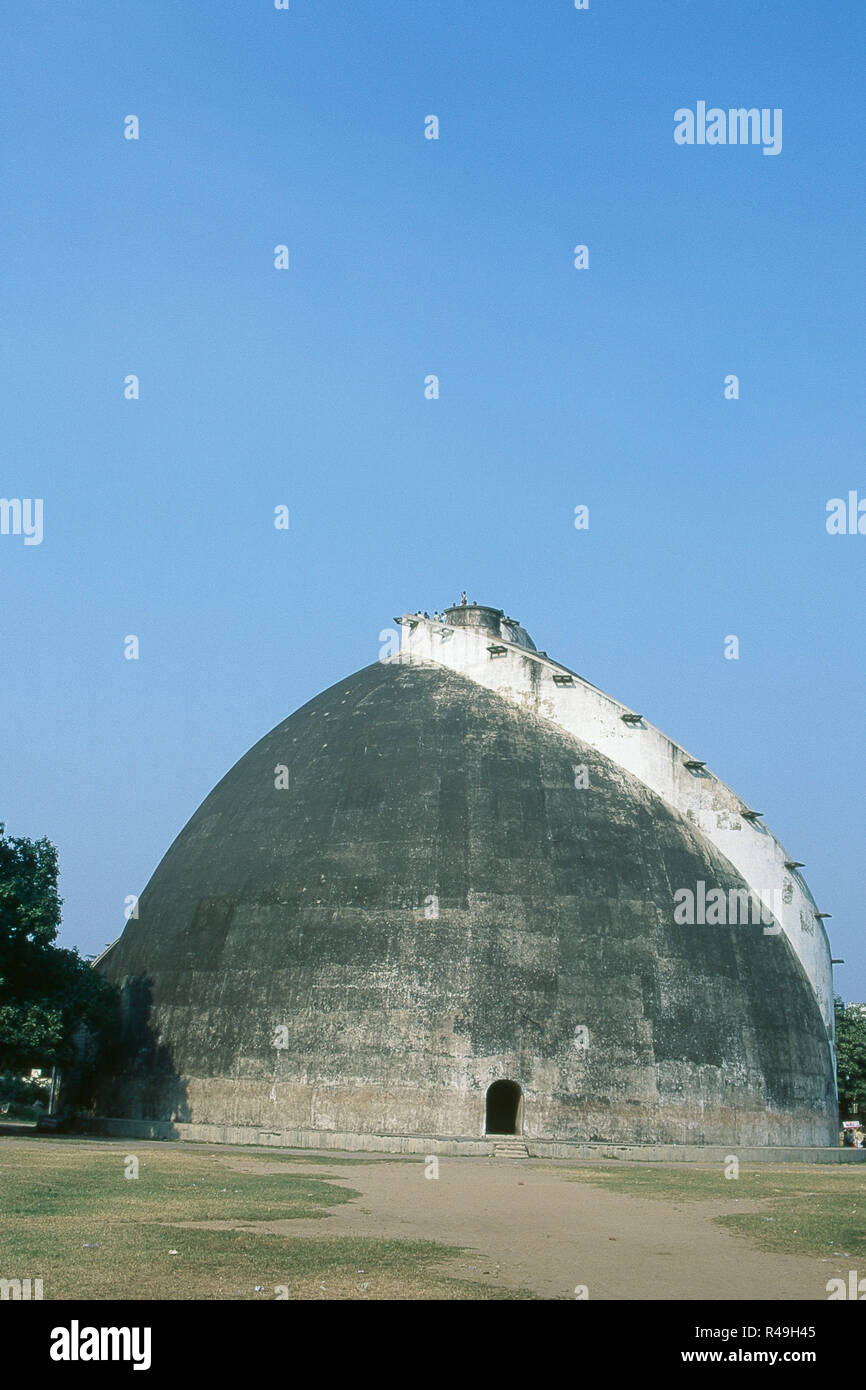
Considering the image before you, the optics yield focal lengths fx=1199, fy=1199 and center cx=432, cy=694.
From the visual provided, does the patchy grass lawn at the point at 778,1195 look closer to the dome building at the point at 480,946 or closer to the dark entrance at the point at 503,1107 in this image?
the dome building at the point at 480,946

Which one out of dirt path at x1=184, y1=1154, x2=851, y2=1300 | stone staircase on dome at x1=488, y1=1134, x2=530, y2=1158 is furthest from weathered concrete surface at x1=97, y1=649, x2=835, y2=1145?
dirt path at x1=184, y1=1154, x2=851, y2=1300

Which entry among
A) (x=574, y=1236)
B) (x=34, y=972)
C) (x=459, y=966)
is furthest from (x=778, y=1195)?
(x=34, y=972)

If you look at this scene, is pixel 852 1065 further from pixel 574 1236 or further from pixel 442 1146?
pixel 574 1236

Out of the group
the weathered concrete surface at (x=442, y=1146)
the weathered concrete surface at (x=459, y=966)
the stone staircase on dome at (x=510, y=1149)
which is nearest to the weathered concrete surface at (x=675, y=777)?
the weathered concrete surface at (x=459, y=966)

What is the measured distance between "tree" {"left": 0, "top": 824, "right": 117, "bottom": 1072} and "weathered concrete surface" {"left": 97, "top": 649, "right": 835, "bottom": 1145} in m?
3.21

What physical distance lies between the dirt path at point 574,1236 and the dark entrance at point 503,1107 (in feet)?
27.4

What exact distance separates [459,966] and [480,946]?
716mm

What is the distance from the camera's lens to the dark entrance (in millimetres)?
27203

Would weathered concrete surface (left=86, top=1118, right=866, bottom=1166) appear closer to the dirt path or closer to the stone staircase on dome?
the stone staircase on dome

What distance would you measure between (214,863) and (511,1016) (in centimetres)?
1001

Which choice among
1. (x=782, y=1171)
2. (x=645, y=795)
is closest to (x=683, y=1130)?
(x=782, y=1171)

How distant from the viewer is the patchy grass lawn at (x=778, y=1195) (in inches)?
468

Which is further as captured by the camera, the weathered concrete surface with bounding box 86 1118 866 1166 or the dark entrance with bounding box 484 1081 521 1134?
the dark entrance with bounding box 484 1081 521 1134

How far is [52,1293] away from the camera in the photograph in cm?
747
